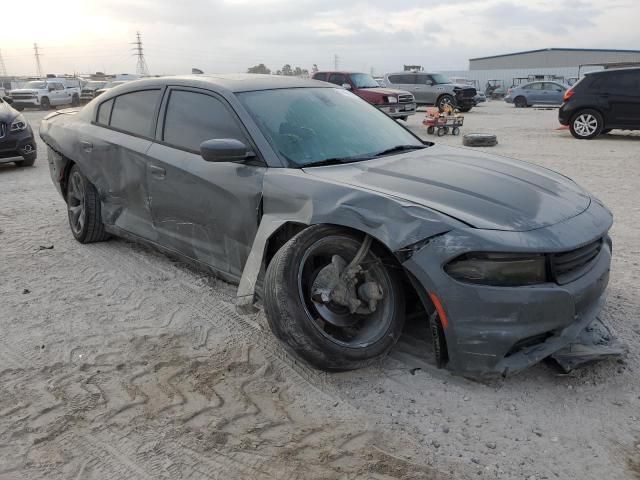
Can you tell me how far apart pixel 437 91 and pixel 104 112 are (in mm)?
20090

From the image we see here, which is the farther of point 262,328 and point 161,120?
point 161,120

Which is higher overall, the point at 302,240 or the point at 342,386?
the point at 302,240

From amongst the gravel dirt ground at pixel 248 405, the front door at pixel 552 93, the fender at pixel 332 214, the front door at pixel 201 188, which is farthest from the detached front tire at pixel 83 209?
the front door at pixel 552 93

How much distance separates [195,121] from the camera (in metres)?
3.92

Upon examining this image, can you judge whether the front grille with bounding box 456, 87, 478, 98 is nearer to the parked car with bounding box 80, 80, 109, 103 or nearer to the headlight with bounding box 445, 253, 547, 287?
the parked car with bounding box 80, 80, 109, 103

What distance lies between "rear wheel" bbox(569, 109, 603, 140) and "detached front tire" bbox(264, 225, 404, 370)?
1228 centimetres

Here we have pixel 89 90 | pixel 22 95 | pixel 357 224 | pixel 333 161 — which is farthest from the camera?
pixel 89 90

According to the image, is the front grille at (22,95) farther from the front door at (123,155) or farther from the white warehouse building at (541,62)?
the white warehouse building at (541,62)

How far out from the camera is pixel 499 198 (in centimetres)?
297

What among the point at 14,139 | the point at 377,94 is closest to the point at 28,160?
the point at 14,139

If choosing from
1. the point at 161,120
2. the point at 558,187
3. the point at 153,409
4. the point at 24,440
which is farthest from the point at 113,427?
Answer: the point at 558,187

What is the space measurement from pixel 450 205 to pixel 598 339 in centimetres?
118

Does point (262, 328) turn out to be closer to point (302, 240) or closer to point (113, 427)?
point (302, 240)

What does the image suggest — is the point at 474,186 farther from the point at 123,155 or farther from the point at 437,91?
the point at 437,91
